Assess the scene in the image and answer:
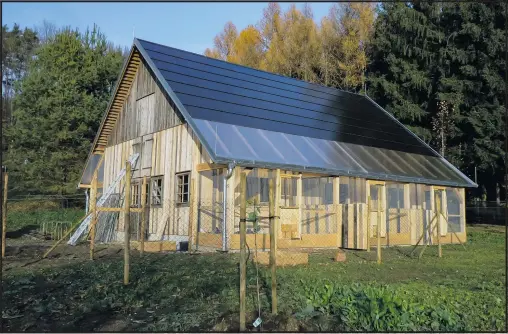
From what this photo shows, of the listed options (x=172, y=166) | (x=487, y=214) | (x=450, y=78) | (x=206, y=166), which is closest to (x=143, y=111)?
(x=172, y=166)

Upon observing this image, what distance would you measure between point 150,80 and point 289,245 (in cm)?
860

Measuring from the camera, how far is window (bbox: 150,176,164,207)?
55.6 ft

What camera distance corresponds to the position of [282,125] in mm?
16719

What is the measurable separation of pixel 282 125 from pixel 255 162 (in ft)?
11.4

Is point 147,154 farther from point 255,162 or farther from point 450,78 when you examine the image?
point 450,78

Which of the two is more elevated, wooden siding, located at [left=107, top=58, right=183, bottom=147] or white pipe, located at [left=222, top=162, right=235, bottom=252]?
wooden siding, located at [left=107, top=58, right=183, bottom=147]

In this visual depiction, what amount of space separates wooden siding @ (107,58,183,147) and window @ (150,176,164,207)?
1907mm

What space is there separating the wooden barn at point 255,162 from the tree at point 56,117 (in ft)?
39.1

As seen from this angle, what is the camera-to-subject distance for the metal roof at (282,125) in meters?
14.5

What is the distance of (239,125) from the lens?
15.2 metres

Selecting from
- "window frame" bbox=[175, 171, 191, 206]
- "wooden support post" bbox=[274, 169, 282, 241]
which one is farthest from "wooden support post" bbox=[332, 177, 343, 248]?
"window frame" bbox=[175, 171, 191, 206]

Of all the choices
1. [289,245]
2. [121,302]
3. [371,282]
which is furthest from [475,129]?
[121,302]

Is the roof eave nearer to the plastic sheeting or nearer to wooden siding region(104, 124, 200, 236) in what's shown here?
the plastic sheeting

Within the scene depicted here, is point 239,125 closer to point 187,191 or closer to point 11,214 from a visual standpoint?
point 187,191
